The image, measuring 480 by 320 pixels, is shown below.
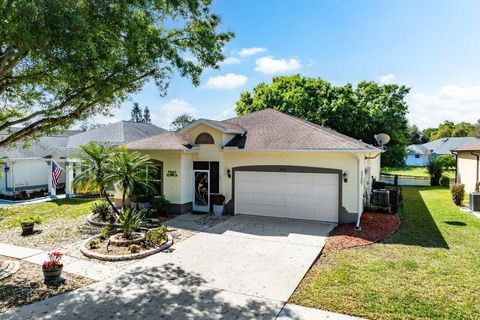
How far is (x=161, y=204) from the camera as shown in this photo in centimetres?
1509

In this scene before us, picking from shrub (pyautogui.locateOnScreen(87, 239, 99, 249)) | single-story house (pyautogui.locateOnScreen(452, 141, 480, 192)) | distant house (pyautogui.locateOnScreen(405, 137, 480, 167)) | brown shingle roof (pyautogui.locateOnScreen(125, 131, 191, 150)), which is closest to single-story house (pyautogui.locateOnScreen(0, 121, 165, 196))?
brown shingle roof (pyautogui.locateOnScreen(125, 131, 191, 150))

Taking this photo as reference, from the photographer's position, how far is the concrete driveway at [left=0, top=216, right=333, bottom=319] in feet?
20.5

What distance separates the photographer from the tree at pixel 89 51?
19.9 ft

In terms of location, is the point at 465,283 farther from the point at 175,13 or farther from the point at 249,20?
the point at 249,20

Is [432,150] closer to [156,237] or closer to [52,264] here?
[156,237]

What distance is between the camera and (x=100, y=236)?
11.3 meters

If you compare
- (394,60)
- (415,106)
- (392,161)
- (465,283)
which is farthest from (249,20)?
(415,106)

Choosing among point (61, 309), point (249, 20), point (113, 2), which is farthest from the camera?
point (249, 20)

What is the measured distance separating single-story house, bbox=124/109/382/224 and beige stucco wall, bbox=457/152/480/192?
10.3m

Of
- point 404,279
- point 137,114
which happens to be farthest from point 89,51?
point 137,114

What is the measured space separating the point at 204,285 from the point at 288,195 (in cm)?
745

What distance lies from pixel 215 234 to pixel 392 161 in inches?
1001

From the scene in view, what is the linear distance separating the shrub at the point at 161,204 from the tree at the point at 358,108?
2041 cm

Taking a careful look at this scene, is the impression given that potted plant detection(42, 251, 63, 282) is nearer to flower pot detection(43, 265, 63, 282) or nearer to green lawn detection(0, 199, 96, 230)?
flower pot detection(43, 265, 63, 282)
